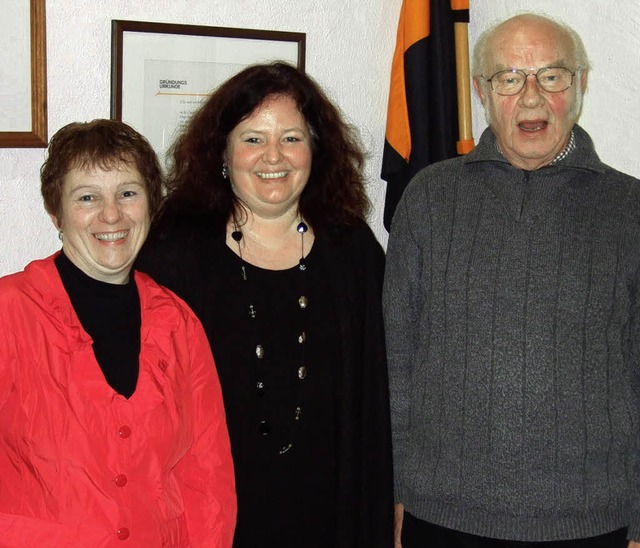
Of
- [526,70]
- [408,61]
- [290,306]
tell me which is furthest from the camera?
[408,61]

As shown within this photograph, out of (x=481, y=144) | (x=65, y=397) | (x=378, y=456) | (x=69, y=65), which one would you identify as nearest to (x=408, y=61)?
(x=481, y=144)

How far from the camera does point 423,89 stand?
2.72 metres

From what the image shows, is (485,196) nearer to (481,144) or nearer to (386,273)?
(481,144)

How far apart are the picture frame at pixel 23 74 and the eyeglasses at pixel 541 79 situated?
3.92 feet

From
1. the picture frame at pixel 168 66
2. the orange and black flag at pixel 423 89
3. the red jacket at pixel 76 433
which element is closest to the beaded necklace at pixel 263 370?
the red jacket at pixel 76 433

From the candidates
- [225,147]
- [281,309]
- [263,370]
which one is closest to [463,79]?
[225,147]

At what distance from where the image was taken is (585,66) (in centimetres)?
193

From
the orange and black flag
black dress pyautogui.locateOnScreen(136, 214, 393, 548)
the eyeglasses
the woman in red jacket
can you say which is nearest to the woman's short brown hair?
the woman in red jacket

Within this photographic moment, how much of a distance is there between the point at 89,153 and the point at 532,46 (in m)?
0.94

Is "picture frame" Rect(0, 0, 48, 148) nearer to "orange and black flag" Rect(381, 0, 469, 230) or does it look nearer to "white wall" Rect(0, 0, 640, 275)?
"white wall" Rect(0, 0, 640, 275)

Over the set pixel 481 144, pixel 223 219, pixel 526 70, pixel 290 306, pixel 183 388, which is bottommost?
pixel 183 388

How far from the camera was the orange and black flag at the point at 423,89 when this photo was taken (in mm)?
2699

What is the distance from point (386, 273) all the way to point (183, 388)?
576mm

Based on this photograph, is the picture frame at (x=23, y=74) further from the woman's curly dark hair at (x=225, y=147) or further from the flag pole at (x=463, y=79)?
the flag pole at (x=463, y=79)
